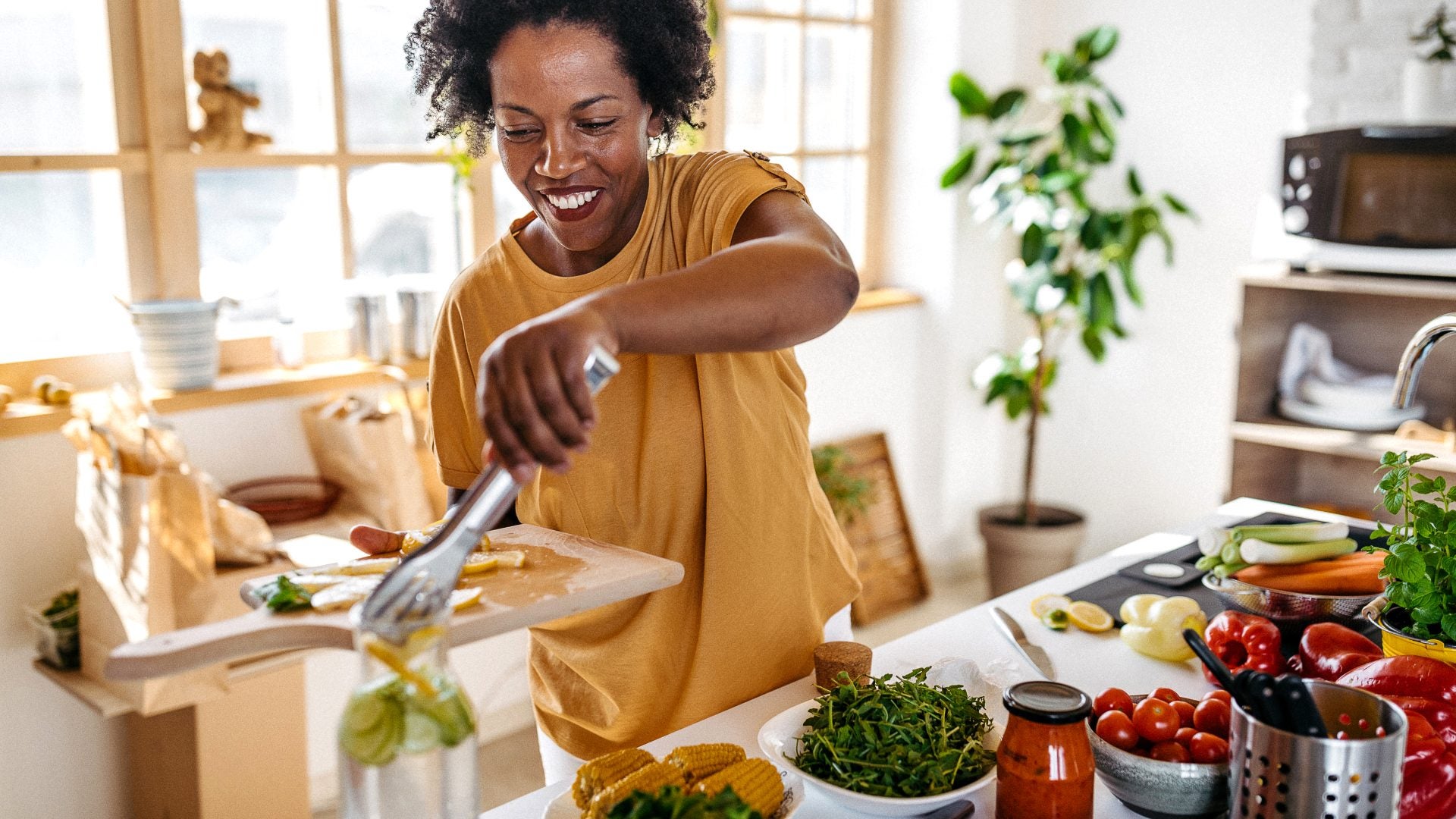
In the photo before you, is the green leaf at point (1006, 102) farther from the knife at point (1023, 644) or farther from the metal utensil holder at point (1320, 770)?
the metal utensil holder at point (1320, 770)

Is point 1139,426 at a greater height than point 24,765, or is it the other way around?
point 1139,426

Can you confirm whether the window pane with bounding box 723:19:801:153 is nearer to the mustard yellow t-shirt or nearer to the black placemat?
the black placemat

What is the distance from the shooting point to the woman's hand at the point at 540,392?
96 cm

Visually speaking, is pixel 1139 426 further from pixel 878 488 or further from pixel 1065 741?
pixel 1065 741

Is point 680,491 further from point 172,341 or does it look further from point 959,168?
point 959,168

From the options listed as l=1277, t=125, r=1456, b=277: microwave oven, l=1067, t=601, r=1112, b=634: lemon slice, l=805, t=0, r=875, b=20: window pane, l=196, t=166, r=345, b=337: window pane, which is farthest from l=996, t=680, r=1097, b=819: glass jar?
l=805, t=0, r=875, b=20: window pane

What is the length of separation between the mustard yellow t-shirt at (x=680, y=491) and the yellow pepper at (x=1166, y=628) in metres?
0.43

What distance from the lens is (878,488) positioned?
4148 mm

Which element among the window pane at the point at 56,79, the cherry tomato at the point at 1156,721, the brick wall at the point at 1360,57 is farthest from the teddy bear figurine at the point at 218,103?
the brick wall at the point at 1360,57

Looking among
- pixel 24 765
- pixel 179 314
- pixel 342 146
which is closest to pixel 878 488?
pixel 342 146

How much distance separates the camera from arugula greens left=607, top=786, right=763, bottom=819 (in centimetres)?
104

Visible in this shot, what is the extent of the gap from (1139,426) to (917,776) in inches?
127

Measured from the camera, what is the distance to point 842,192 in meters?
4.17

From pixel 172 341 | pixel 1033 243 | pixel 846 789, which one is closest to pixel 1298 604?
pixel 846 789
